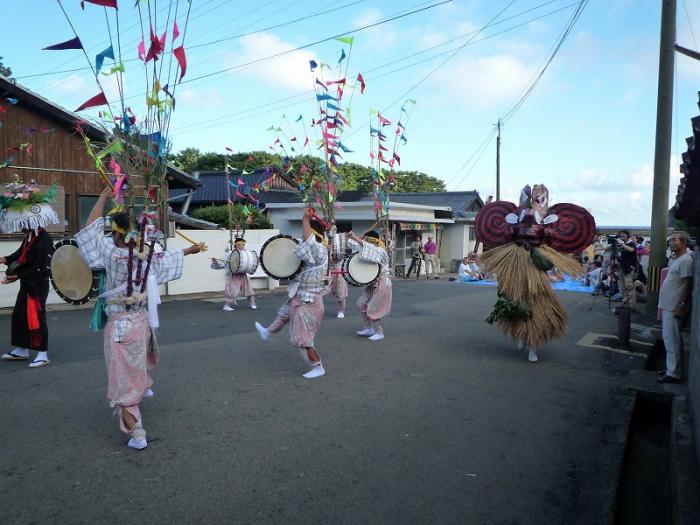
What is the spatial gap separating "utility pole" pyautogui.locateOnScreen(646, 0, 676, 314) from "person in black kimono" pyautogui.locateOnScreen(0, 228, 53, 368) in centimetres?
999

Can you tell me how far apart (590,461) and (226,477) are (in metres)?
2.57

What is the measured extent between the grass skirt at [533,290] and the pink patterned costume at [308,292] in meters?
2.38

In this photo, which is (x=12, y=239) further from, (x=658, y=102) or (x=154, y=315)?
(x=658, y=102)

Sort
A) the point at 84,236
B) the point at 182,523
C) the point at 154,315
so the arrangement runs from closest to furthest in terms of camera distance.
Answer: the point at 182,523 → the point at 84,236 → the point at 154,315

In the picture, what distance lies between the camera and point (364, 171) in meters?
37.9

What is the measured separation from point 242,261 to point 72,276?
5.18 metres

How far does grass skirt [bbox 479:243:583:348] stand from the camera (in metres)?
6.32

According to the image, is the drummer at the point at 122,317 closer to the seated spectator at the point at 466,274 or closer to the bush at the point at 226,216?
the bush at the point at 226,216

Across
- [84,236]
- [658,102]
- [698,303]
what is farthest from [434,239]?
[84,236]

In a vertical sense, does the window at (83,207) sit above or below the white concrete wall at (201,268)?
above

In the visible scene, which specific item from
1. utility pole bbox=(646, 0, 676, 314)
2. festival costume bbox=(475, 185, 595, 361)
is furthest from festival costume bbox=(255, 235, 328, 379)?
utility pole bbox=(646, 0, 676, 314)

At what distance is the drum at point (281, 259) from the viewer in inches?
219

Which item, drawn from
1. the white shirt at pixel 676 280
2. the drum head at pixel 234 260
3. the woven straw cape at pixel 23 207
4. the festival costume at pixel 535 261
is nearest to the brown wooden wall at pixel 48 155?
the drum head at pixel 234 260

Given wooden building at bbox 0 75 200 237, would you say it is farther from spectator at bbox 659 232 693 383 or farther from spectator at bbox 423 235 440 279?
spectator at bbox 423 235 440 279
